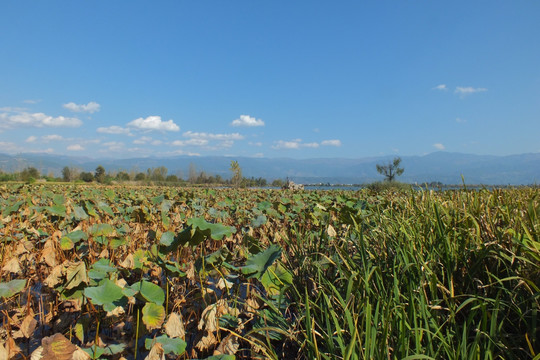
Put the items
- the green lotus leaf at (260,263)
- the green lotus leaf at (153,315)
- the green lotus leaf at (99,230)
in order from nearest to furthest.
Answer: the green lotus leaf at (153,315)
the green lotus leaf at (260,263)
the green lotus leaf at (99,230)

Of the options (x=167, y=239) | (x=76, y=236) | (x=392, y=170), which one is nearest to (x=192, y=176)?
(x=392, y=170)

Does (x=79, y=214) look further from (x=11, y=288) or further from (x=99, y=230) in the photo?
(x=11, y=288)

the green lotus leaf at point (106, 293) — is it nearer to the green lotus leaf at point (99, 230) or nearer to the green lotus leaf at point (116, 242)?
the green lotus leaf at point (116, 242)

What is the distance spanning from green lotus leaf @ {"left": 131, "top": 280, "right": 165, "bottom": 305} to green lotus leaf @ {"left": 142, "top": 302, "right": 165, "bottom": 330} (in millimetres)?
39

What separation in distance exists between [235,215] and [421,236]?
3.21 metres

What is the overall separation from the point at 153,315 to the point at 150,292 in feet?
0.43

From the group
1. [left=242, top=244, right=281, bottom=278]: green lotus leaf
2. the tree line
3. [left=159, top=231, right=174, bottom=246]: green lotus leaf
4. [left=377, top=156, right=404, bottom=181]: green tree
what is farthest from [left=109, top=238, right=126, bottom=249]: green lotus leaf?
[left=377, top=156, right=404, bottom=181]: green tree

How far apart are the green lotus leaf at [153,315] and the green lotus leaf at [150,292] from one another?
0.04 m

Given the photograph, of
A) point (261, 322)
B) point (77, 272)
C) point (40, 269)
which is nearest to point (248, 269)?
point (261, 322)

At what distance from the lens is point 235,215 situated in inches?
209

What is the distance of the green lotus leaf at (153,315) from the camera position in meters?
1.63

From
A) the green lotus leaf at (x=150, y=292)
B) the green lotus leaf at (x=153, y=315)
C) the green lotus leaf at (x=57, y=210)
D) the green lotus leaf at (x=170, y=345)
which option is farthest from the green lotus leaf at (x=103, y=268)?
the green lotus leaf at (x=57, y=210)

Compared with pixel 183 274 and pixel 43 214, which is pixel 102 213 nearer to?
pixel 43 214

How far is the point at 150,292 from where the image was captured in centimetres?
174
